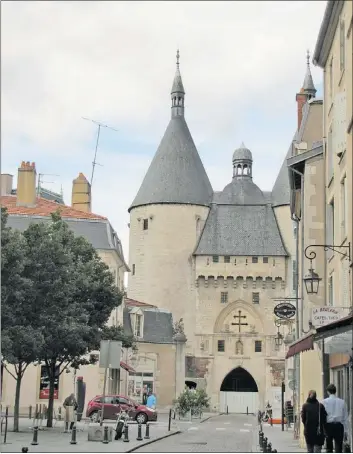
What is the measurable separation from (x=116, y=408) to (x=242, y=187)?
152 ft

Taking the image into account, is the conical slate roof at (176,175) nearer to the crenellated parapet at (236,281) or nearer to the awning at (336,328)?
the crenellated parapet at (236,281)

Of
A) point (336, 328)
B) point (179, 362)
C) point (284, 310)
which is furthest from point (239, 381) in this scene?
point (336, 328)

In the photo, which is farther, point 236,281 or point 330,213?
point 236,281

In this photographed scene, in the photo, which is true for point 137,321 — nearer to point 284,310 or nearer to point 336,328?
point 284,310

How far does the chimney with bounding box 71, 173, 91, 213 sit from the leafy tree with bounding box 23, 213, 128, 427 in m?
24.0

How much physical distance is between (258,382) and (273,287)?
8263 millimetres

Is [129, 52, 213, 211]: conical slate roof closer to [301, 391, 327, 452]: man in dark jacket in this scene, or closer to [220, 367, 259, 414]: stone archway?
[220, 367, 259, 414]: stone archway

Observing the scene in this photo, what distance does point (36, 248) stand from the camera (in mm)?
27438

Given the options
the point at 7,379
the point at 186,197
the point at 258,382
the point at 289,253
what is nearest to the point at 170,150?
the point at 186,197

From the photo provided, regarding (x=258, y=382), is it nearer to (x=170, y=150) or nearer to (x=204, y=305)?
(x=204, y=305)

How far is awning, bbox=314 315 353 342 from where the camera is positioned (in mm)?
13676

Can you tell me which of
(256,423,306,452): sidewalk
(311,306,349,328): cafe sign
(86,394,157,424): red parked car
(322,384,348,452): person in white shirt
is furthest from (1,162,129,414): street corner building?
(322,384,348,452): person in white shirt

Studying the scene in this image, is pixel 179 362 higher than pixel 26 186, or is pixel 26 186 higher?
pixel 26 186

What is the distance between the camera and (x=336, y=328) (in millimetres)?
14250
